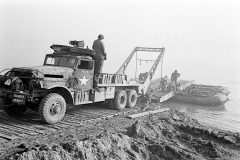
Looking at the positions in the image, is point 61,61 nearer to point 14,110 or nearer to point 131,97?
point 14,110

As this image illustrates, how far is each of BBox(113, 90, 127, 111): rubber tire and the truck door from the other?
5.58ft

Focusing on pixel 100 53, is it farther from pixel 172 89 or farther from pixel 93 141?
pixel 172 89

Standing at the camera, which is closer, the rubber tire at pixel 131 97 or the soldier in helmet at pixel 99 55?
the soldier in helmet at pixel 99 55

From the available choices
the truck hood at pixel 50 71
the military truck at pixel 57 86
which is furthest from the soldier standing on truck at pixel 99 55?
the truck hood at pixel 50 71

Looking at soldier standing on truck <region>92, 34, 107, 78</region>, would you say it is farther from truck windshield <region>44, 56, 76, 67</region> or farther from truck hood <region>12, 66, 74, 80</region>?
truck hood <region>12, 66, 74, 80</region>

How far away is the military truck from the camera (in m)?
7.02

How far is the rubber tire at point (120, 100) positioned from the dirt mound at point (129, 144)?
1.55 metres

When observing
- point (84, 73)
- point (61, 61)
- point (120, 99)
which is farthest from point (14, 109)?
point (120, 99)

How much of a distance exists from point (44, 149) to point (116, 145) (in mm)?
1878

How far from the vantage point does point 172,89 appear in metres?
17.1

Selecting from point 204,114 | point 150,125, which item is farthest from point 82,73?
point 204,114

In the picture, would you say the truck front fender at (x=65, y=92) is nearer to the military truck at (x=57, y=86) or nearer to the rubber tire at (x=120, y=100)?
the military truck at (x=57, y=86)

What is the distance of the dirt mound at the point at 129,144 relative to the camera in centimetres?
498

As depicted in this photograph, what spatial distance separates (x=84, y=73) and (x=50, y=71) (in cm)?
151
